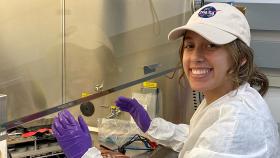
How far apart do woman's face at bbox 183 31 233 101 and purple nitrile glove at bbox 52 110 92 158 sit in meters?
0.40

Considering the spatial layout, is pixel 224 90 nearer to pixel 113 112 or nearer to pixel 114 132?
pixel 114 132

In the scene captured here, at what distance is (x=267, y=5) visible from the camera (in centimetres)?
179

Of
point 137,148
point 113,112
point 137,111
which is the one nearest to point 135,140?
point 137,148

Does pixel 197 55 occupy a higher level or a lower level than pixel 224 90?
higher

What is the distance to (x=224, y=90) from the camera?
42.9 inches

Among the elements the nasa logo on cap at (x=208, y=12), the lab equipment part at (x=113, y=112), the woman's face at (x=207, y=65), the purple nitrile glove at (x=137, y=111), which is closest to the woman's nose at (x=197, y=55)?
the woman's face at (x=207, y=65)

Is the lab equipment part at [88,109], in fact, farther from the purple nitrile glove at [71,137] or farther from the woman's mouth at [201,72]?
the woman's mouth at [201,72]

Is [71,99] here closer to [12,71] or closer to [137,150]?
[12,71]

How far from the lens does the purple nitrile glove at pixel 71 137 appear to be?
1089 millimetres

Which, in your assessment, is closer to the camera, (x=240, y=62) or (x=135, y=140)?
(x=240, y=62)

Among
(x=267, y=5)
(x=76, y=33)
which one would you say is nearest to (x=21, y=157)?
(x=76, y=33)

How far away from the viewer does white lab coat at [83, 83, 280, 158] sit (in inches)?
35.8

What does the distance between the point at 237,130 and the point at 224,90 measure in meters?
0.21

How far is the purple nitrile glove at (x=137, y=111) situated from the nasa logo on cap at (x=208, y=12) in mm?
599
